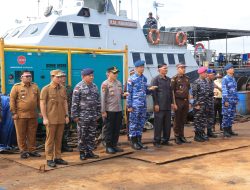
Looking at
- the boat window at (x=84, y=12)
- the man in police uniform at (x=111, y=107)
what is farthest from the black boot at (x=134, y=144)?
the boat window at (x=84, y=12)

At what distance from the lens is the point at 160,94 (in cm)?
792

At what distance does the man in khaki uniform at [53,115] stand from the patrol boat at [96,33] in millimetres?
6380

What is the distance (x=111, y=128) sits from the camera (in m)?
7.34

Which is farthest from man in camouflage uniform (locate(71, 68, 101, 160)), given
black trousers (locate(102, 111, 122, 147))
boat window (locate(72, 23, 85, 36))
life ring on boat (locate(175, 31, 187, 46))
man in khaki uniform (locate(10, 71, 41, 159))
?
life ring on boat (locate(175, 31, 187, 46))

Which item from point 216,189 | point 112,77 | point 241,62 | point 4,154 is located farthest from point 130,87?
point 241,62

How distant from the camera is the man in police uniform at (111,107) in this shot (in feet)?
23.7

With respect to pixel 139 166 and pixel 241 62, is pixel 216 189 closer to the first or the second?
pixel 139 166

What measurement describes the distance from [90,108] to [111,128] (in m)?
0.80

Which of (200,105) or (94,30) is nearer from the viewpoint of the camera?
(200,105)

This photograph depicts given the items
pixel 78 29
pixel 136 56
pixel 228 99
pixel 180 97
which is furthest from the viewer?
pixel 136 56

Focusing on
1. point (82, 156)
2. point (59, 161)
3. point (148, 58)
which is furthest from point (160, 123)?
point (148, 58)

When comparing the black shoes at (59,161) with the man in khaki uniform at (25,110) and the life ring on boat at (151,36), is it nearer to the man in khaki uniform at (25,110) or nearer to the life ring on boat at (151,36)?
the man in khaki uniform at (25,110)

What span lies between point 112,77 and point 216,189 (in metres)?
3.07

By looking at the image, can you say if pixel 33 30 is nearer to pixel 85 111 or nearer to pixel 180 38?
pixel 180 38
